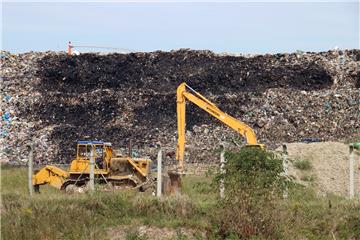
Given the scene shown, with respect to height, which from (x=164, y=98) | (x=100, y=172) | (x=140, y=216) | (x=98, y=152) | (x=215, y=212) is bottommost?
(x=140, y=216)

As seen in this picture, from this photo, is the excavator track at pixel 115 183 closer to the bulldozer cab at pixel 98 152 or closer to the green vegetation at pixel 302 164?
the bulldozer cab at pixel 98 152

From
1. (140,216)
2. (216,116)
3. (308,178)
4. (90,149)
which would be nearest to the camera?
(140,216)

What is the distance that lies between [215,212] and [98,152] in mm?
6459

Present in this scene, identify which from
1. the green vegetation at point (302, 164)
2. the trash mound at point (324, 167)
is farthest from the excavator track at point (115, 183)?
the green vegetation at point (302, 164)

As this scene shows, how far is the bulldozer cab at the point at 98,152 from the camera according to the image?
1512cm

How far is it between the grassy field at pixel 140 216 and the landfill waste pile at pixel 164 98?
12.7m

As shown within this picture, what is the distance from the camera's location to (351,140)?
24.1 metres

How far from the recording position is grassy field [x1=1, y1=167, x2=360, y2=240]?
9297 mm

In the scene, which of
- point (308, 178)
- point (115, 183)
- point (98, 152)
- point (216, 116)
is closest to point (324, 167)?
point (308, 178)

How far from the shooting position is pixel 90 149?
15125 millimetres

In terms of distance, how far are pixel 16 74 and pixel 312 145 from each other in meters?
16.3

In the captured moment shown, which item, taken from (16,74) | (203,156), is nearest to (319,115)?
(203,156)

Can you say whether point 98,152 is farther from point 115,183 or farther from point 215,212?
point 215,212

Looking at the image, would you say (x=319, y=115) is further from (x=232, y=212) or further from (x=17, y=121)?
(x=232, y=212)
